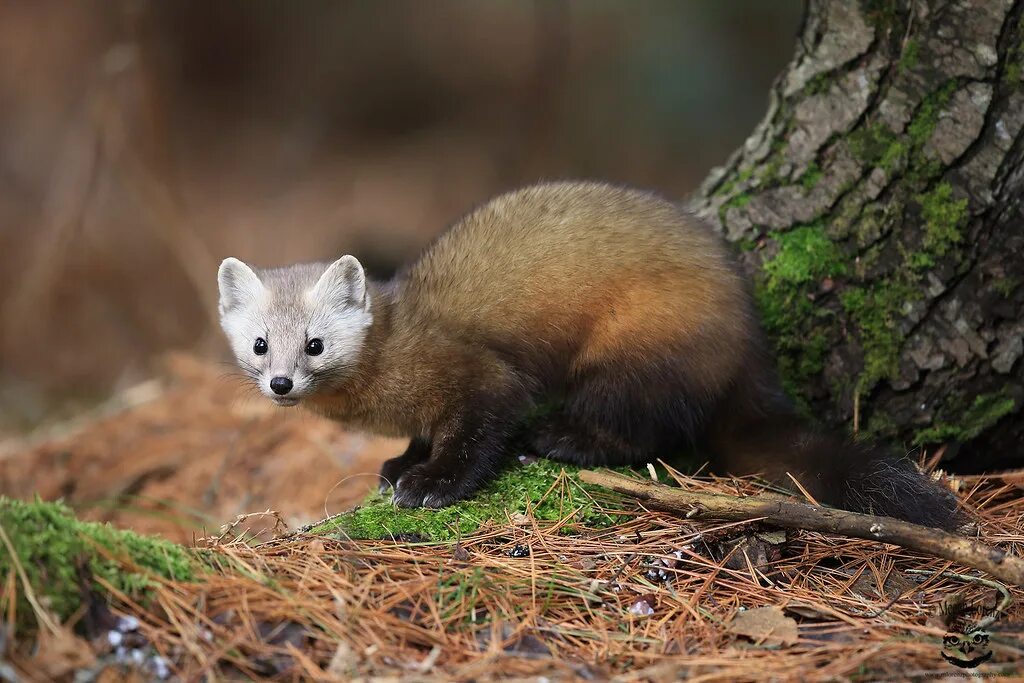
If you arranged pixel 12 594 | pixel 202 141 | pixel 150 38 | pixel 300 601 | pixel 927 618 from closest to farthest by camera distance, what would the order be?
pixel 12 594 < pixel 300 601 < pixel 927 618 < pixel 150 38 < pixel 202 141

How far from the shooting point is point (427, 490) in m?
3.76

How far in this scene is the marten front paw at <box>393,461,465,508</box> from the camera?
3.72 metres

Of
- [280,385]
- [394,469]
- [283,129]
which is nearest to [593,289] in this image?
[394,469]

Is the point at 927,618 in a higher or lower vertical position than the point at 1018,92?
lower

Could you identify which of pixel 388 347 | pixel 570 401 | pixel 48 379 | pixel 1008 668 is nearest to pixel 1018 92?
pixel 570 401

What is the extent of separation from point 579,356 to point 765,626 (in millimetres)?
1662

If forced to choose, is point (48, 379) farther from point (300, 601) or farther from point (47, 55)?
point (300, 601)

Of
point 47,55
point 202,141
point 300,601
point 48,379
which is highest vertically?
point 47,55

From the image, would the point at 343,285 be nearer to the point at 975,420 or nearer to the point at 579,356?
the point at 579,356

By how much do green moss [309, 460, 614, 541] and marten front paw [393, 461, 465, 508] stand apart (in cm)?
4

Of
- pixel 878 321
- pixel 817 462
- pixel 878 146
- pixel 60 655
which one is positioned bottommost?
pixel 817 462

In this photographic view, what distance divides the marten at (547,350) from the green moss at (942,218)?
872 millimetres

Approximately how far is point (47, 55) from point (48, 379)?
382 centimetres

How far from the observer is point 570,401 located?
4180 millimetres
